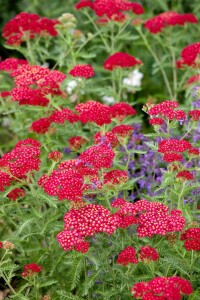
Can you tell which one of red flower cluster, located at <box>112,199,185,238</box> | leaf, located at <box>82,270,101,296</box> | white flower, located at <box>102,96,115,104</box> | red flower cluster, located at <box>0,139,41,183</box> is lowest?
white flower, located at <box>102,96,115,104</box>

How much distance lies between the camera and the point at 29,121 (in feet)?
17.0

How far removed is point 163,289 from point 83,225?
569mm

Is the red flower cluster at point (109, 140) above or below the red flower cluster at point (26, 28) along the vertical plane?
below

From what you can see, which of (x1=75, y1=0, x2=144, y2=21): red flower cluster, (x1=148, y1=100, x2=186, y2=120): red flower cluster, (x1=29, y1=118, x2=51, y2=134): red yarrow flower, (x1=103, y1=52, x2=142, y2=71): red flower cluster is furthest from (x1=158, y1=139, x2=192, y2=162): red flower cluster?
(x1=75, y1=0, x2=144, y2=21): red flower cluster

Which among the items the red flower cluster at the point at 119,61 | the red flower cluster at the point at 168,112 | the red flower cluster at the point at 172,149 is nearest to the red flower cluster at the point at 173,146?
the red flower cluster at the point at 172,149

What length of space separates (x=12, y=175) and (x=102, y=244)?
0.66 m

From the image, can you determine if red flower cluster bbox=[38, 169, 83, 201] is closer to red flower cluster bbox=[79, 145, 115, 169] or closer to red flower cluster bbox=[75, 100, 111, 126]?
red flower cluster bbox=[79, 145, 115, 169]

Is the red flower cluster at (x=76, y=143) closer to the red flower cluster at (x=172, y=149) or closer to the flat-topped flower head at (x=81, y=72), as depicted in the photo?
the flat-topped flower head at (x=81, y=72)

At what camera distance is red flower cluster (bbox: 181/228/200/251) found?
3.23 metres

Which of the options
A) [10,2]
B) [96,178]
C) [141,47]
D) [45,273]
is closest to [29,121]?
[45,273]

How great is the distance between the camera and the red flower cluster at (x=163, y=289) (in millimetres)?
2762

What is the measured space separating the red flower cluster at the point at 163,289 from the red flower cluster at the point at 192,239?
0.35 metres

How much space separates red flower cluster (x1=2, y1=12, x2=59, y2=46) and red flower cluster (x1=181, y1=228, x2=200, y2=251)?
2556 mm

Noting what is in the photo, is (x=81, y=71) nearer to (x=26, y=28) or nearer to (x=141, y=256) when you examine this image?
(x=26, y=28)
